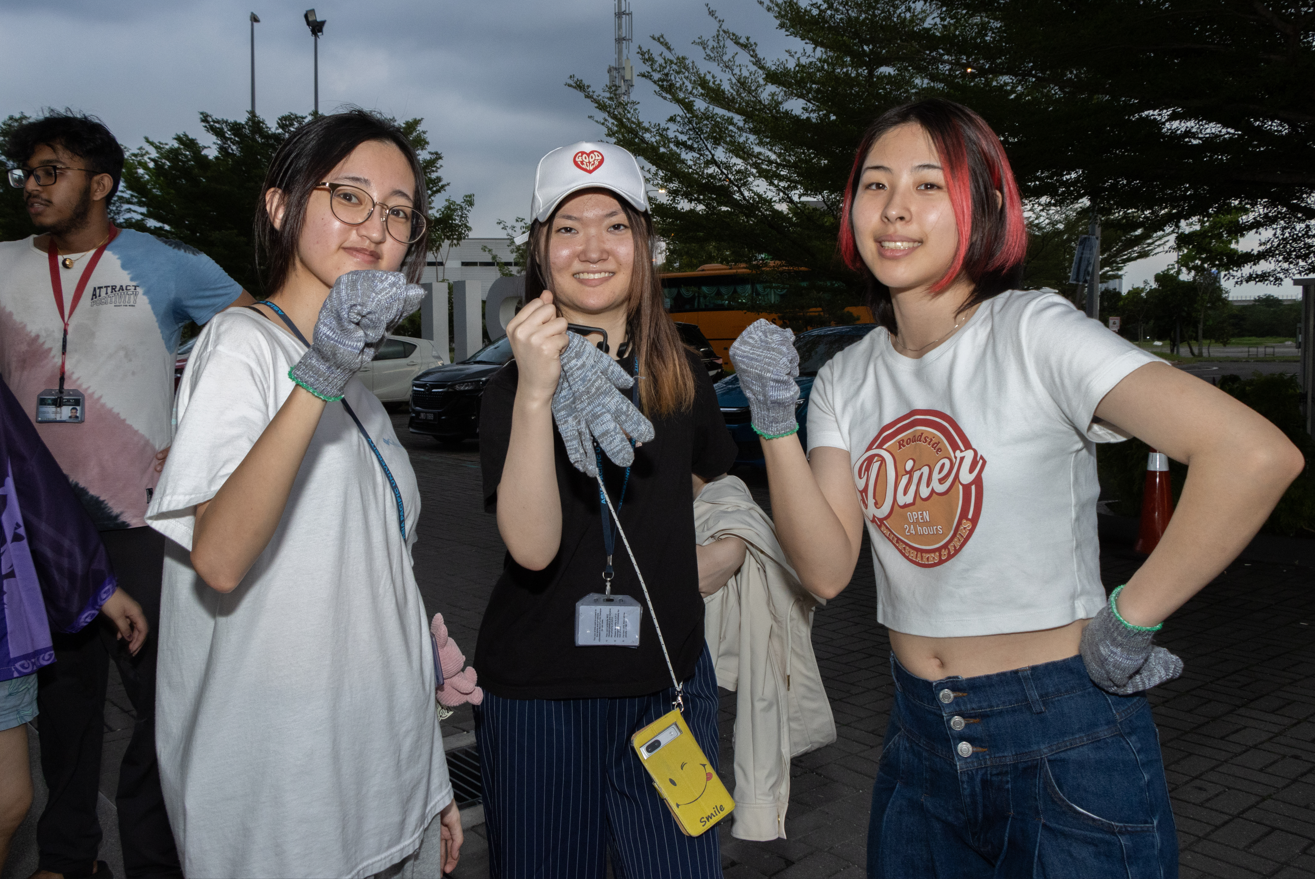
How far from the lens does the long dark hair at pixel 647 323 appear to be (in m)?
2.21

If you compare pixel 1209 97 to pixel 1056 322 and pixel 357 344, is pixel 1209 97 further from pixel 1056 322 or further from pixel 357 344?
pixel 357 344

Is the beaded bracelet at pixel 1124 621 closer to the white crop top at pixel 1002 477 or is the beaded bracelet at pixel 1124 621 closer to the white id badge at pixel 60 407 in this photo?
the white crop top at pixel 1002 477

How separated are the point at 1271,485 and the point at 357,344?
1.34 meters

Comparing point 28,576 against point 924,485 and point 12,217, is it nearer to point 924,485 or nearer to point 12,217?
point 924,485

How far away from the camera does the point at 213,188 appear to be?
21.5 m

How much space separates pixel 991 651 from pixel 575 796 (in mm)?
917

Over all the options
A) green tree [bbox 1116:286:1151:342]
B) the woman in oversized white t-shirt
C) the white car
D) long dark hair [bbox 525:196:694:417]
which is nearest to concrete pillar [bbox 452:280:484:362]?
the white car

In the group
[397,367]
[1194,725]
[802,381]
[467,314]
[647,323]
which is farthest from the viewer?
[467,314]

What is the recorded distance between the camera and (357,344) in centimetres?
144

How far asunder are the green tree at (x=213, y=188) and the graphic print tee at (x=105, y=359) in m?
19.5

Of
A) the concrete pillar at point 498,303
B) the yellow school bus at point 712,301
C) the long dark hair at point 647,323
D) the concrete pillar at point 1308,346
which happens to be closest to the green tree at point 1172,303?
the yellow school bus at point 712,301

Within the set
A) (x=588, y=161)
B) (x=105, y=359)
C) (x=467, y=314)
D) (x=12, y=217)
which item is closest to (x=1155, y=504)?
(x=588, y=161)

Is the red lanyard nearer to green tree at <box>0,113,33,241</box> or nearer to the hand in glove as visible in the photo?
the hand in glove

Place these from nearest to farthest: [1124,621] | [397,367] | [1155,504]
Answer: [1124,621]
[1155,504]
[397,367]
